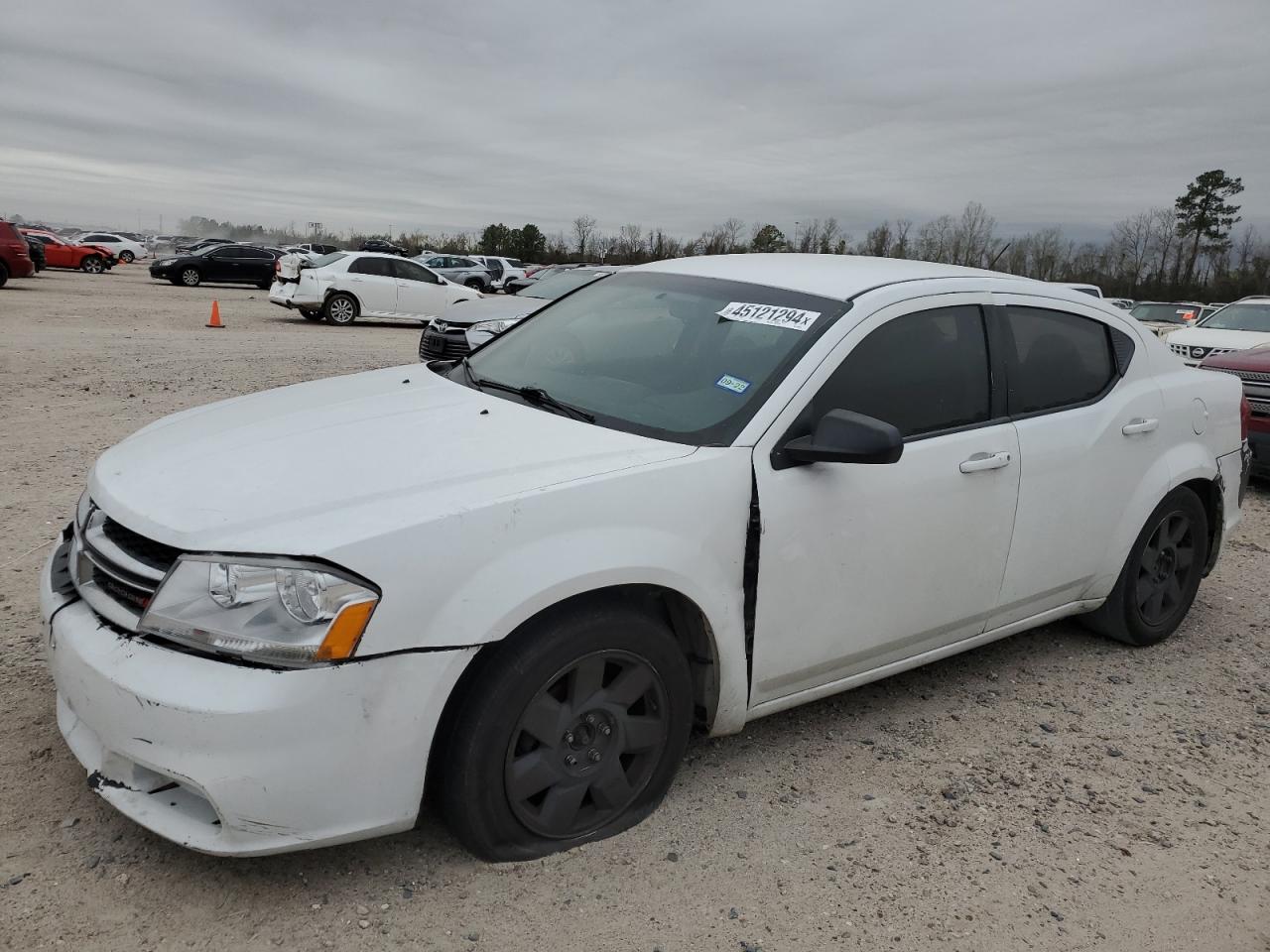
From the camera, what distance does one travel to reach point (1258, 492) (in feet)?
26.5

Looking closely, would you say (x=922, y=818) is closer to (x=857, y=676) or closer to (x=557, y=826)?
(x=857, y=676)

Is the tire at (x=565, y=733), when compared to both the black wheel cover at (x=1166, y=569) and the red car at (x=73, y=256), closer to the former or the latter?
the black wheel cover at (x=1166, y=569)

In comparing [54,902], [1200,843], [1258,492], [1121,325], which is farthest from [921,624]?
[1258,492]

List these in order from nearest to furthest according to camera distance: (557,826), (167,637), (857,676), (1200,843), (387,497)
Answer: (167,637) < (387,497) < (557,826) < (1200,843) < (857,676)

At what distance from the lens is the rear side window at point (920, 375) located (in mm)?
3215

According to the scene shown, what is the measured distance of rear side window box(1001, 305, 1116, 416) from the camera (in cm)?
373

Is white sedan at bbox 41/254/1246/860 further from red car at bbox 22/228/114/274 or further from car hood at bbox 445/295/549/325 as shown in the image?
red car at bbox 22/228/114/274

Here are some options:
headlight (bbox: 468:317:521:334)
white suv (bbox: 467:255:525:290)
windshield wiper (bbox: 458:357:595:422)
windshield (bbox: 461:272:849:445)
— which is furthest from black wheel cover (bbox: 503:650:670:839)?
white suv (bbox: 467:255:525:290)

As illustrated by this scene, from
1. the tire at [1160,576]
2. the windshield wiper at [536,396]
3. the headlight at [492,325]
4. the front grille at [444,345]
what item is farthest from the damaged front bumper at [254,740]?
the headlight at [492,325]

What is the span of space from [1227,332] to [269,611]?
1472 cm

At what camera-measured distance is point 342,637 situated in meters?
2.27

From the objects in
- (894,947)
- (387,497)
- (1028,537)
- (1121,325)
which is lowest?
(894,947)

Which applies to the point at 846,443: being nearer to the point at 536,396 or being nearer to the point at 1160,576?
the point at 536,396

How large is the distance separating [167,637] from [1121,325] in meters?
3.87
